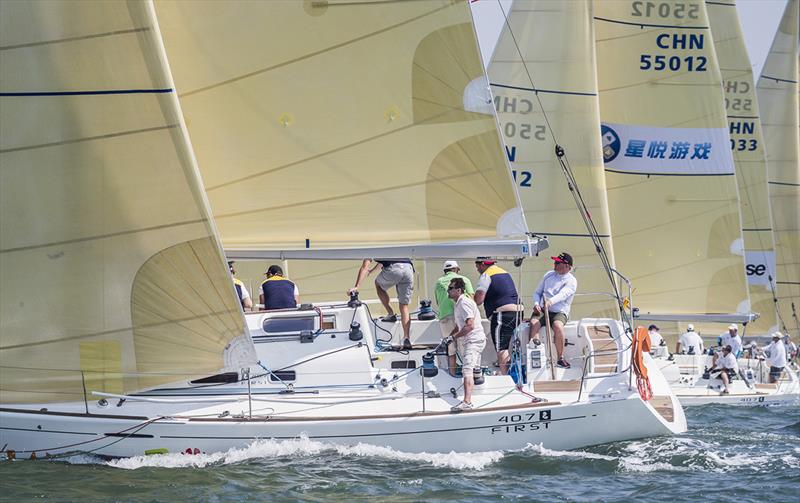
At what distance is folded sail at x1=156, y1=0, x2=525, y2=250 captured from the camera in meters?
11.3

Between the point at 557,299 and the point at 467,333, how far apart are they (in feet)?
4.36

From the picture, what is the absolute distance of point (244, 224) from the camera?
11328 millimetres

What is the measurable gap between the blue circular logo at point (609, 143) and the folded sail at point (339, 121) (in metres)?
10.7

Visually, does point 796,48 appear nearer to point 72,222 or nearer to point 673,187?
point 673,187

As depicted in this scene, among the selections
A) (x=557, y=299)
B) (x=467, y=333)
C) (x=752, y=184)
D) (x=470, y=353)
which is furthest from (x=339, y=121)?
(x=752, y=184)

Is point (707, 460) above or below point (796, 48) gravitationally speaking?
below

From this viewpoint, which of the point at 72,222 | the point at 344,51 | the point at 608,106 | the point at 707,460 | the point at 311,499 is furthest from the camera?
the point at 608,106

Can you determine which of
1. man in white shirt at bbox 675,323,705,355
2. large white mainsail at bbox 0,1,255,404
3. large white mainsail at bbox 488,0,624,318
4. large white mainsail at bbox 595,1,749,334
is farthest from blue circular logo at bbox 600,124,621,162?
large white mainsail at bbox 0,1,255,404


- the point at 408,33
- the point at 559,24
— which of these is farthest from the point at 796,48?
the point at 408,33

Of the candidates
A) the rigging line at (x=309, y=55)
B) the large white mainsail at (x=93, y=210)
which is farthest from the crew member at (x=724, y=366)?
the large white mainsail at (x=93, y=210)

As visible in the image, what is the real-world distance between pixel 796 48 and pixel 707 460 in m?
20.5

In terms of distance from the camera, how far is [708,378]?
63.0 feet

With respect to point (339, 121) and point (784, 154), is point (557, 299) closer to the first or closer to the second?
point (339, 121)

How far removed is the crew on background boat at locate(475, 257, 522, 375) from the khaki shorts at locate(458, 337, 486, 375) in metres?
0.67
